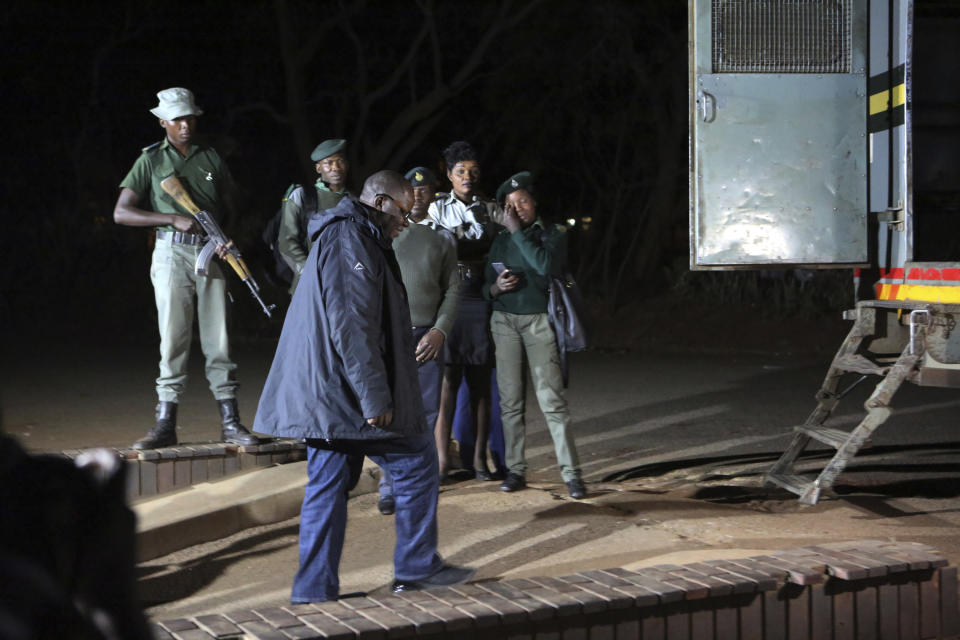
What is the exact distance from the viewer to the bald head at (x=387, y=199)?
482 centimetres

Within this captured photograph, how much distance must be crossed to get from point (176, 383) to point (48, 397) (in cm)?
541

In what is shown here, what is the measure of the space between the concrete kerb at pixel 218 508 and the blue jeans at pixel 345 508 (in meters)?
1.37

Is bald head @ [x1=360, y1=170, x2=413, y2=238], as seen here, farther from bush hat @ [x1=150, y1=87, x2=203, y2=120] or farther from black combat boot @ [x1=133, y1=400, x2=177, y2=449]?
black combat boot @ [x1=133, y1=400, x2=177, y2=449]

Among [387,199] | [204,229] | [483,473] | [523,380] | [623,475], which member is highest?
[387,199]

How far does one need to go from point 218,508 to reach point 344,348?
6.42 ft

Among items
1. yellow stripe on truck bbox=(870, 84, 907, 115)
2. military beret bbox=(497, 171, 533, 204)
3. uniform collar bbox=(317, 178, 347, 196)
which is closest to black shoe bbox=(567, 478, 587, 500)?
military beret bbox=(497, 171, 533, 204)

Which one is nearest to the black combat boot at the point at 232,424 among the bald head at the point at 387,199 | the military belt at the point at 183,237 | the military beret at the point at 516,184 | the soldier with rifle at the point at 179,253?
the soldier with rifle at the point at 179,253

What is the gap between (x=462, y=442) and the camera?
7258mm

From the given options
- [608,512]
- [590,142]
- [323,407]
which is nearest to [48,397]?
[608,512]

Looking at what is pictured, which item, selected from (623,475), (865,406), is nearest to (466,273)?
(623,475)

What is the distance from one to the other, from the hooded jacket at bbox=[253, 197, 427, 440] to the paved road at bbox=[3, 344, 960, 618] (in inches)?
36.2

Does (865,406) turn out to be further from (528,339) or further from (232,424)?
(232,424)

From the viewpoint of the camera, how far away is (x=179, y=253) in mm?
6840

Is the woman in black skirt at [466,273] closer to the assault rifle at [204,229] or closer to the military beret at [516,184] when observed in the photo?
the military beret at [516,184]
